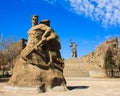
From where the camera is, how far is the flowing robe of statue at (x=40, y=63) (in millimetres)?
14711

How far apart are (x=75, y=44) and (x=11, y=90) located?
2246 inches

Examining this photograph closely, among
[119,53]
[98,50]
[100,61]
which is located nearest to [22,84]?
[119,53]

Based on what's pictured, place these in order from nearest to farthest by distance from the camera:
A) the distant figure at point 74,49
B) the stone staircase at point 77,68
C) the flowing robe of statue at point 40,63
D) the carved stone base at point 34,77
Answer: the carved stone base at point 34,77 → the flowing robe of statue at point 40,63 → the stone staircase at point 77,68 → the distant figure at point 74,49

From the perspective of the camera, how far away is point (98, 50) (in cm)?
6675

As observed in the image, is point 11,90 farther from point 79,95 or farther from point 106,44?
point 106,44

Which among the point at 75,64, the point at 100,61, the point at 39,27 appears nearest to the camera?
the point at 39,27

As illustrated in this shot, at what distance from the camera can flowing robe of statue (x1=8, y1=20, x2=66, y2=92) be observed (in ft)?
48.3

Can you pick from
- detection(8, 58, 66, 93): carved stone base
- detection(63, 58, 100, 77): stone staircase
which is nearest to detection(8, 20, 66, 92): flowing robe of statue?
detection(8, 58, 66, 93): carved stone base

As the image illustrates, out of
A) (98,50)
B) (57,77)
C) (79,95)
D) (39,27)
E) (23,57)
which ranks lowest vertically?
(79,95)

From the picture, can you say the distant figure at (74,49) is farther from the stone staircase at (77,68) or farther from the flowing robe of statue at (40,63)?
the flowing robe of statue at (40,63)

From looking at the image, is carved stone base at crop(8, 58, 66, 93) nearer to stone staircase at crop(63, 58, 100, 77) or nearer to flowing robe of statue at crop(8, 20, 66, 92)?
flowing robe of statue at crop(8, 20, 66, 92)

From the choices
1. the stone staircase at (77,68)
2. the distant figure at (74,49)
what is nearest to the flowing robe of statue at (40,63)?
the stone staircase at (77,68)

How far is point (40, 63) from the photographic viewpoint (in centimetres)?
1505

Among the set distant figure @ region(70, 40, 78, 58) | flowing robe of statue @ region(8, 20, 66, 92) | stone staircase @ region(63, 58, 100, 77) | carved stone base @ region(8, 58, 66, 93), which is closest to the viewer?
carved stone base @ region(8, 58, 66, 93)
